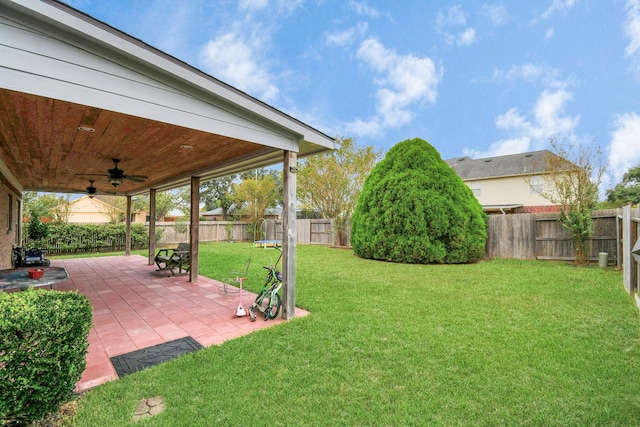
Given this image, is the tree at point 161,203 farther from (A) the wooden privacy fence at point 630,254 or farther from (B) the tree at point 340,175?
(A) the wooden privacy fence at point 630,254

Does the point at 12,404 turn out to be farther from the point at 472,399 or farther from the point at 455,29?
the point at 455,29

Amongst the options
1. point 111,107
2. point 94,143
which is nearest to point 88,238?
point 94,143

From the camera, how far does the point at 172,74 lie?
2.93 m

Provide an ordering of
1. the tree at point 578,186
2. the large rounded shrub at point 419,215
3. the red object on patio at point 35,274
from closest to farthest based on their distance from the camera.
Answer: the red object on patio at point 35,274
the tree at point 578,186
the large rounded shrub at point 419,215

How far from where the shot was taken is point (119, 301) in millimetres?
5324

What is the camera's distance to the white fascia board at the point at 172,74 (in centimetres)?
225

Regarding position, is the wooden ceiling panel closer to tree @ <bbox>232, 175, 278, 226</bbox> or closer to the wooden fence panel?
the wooden fence panel

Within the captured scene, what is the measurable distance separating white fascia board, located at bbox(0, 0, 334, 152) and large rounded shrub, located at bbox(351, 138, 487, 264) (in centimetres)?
614

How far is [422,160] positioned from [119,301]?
30.5 feet

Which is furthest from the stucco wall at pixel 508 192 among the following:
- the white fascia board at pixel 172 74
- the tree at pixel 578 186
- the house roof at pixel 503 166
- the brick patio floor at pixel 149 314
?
the brick patio floor at pixel 149 314

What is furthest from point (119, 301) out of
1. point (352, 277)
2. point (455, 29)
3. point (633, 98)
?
point (633, 98)

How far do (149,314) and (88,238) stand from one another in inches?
459

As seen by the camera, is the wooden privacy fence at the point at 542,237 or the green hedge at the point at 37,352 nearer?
the green hedge at the point at 37,352

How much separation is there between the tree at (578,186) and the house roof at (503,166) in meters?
10.2
